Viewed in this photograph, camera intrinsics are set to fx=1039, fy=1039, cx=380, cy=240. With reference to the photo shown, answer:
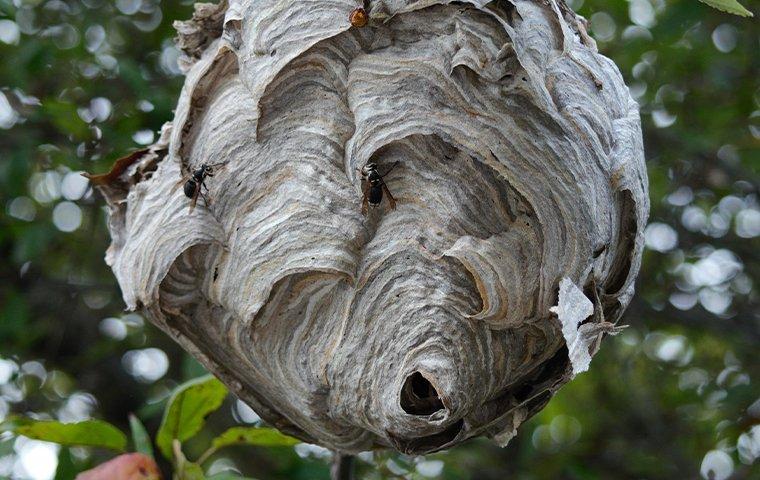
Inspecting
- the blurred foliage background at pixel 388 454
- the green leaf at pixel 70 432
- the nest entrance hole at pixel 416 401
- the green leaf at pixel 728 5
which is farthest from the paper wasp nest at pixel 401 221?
the blurred foliage background at pixel 388 454

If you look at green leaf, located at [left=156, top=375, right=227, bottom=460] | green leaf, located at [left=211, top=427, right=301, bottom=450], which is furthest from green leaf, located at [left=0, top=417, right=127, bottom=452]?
green leaf, located at [left=211, top=427, right=301, bottom=450]

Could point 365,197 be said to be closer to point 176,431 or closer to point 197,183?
point 197,183

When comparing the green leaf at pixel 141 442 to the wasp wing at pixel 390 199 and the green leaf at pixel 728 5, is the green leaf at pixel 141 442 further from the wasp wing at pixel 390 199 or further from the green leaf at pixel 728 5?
the green leaf at pixel 728 5

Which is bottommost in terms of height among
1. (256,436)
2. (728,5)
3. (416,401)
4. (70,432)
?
(256,436)

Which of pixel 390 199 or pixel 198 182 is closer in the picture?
pixel 390 199

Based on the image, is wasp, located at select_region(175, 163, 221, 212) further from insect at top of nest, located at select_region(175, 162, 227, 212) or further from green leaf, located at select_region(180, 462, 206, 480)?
green leaf, located at select_region(180, 462, 206, 480)

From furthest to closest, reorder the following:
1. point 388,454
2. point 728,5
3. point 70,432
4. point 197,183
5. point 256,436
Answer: point 388,454, point 256,436, point 70,432, point 197,183, point 728,5

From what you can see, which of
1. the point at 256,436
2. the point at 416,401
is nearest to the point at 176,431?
the point at 256,436
